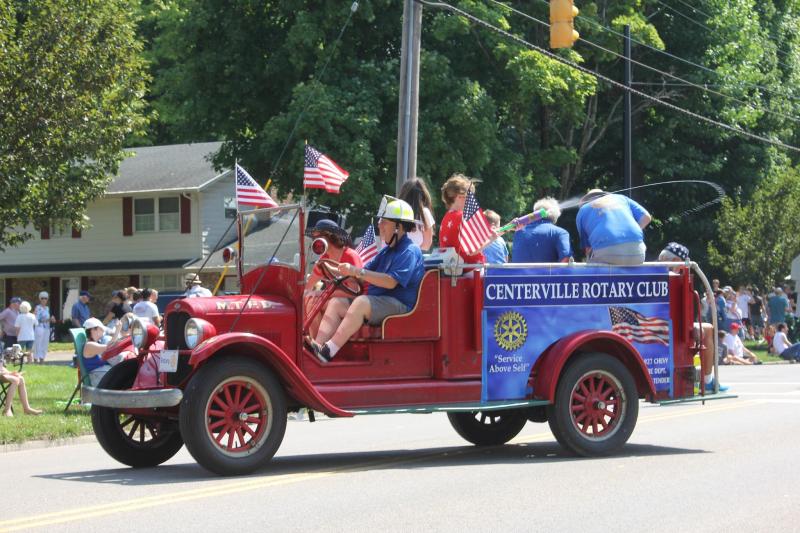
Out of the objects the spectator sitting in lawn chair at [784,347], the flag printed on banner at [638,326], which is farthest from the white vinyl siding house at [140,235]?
the flag printed on banner at [638,326]

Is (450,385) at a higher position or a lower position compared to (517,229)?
lower

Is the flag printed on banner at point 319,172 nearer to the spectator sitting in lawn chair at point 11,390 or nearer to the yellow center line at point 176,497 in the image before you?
the yellow center line at point 176,497

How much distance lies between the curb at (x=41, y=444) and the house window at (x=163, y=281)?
1309 inches

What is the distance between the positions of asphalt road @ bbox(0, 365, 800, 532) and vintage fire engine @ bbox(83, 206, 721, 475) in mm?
397

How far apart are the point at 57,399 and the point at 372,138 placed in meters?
12.7

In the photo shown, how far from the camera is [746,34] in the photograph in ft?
128

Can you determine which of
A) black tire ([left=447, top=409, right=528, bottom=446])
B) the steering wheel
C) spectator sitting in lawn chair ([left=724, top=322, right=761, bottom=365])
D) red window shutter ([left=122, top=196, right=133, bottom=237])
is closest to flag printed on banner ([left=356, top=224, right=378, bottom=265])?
the steering wheel

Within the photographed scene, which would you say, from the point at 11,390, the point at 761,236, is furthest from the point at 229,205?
the point at 11,390

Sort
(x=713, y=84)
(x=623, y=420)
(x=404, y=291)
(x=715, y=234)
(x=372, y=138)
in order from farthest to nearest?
(x=715, y=234) → (x=713, y=84) → (x=372, y=138) → (x=623, y=420) → (x=404, y=291)

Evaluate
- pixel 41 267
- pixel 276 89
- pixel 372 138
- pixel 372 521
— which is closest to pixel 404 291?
pixel 372 521

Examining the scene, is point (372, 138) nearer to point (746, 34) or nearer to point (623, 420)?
point (746, 34)

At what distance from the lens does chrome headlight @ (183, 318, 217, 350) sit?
31.4 feet

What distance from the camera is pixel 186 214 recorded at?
47.1 metres

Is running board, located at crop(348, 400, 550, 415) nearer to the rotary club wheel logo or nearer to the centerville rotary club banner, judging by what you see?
the centerville rotary club banner
